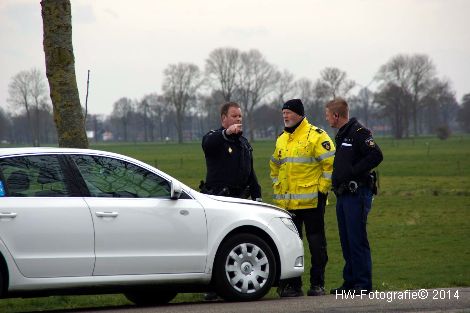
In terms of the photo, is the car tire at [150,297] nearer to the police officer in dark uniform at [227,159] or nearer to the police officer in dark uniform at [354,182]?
the police officer in dark uniform at [227,159]

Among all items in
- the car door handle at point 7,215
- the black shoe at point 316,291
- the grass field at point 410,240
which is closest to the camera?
the car door handle at point 7,215

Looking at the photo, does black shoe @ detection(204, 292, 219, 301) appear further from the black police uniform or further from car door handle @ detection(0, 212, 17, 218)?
car door handle @ detection(0, 212, 17, 218)

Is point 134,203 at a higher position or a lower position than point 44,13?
lower

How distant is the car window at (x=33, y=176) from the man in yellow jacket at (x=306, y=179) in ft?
8.61

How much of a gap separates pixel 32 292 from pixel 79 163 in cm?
120

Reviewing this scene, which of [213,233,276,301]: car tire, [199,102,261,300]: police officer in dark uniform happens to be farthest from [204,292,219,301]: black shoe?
[213,233,276,301]: car tire

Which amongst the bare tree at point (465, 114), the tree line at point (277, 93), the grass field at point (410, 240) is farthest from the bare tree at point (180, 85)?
the grass field at point (410, 240)

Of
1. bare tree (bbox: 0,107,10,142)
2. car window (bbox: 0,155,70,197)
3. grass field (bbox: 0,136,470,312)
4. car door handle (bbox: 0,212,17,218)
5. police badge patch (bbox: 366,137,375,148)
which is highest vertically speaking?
bare tree (bbox: 0,107,10,142)

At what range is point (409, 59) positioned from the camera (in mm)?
150750

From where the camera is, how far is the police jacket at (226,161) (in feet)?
32.8

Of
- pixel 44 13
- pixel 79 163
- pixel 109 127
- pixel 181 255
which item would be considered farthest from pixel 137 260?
pixel 109 127

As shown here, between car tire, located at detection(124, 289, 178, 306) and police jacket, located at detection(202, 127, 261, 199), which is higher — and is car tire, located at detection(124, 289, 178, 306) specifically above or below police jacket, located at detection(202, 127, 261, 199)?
below

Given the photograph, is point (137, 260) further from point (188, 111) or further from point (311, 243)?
point (188, 111)

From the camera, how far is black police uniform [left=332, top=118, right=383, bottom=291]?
9578mm
